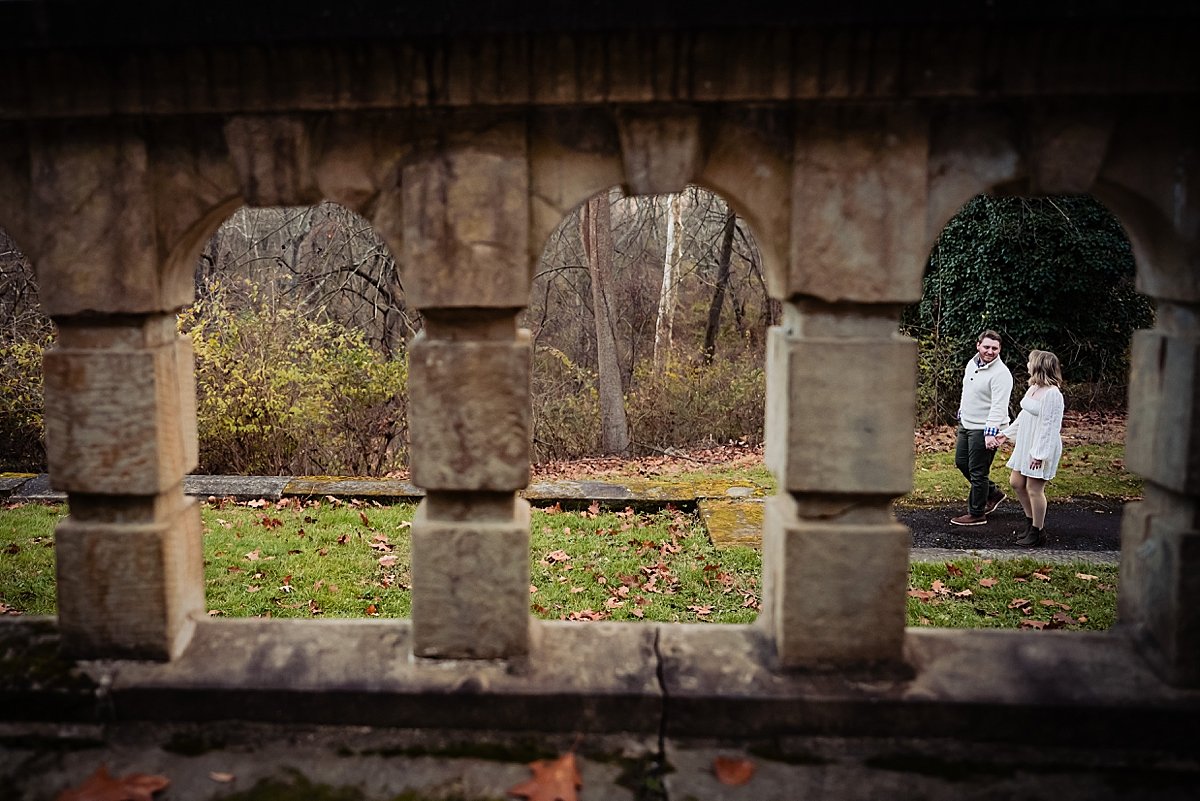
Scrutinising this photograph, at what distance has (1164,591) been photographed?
3.24 m

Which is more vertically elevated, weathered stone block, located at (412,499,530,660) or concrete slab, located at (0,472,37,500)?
weathered stone block, located at (412,499,530,660)

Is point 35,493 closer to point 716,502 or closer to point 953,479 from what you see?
point 716,502

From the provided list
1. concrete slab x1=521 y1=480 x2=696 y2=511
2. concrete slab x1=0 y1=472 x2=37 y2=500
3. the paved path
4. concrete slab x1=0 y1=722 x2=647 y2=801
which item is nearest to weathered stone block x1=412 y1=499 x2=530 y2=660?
concrete slab x1=0 y1=722 x2=647 y2=801

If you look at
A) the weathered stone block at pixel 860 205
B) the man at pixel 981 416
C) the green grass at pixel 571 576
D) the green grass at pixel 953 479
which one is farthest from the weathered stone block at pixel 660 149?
the green grass at pixel 953 479

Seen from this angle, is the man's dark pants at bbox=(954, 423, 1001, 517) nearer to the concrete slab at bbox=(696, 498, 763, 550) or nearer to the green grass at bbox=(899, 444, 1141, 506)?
the green grass at bbox=(899, 444, 1141, 506)

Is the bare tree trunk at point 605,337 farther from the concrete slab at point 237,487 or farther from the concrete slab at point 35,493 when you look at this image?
the concrete slab at point 35,493

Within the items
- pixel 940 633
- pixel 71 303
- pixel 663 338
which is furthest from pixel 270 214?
pixel 940 633

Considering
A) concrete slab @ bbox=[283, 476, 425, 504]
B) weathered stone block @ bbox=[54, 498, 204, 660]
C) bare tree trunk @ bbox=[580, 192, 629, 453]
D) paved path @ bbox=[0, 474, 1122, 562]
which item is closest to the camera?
weathered stone block @ bbox=[54, 498, 204, 660]

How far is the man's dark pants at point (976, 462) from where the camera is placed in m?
8.20

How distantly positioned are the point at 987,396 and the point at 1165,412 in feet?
16.8

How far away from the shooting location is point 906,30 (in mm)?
2844

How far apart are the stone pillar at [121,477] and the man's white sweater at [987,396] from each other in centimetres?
662

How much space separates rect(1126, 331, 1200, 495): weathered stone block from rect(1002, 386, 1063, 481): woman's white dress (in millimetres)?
4182

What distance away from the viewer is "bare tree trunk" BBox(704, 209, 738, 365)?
17.0 meters
